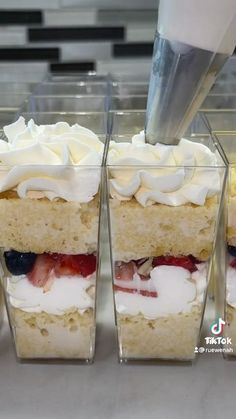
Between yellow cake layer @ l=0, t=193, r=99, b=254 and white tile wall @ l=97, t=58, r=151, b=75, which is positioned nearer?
yellow cake layer @ l=0, t=193, r=99, b=254

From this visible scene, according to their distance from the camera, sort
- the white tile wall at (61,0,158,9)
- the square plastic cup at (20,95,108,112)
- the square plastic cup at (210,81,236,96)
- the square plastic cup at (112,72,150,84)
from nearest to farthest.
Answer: the square plastic cup at (20,95,108,112) < the square plastic cup at (210,81,236,96) < the square plastic cup at (112,72,150,84) < the white tile wall at (61,0,158,9)

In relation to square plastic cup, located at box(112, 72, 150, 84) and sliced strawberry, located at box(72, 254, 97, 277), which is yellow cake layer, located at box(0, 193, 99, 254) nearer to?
sliced strawberry, located at box(72, 254, 97, 277)

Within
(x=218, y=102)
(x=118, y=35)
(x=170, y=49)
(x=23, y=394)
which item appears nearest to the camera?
(x=170, y=49)

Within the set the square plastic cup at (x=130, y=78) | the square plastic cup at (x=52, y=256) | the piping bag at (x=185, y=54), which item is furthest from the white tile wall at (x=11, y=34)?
the piping bag at (x=185, y=54)

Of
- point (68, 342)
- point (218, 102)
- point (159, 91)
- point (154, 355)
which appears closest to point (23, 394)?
point (68, 342)

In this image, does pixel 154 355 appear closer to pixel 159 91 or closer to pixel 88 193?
pixel 88 193

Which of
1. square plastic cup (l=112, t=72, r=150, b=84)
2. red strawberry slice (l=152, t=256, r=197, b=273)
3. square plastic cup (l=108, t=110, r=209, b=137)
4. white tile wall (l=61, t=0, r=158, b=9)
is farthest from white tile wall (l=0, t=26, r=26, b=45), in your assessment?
red strawberry slice (l=152, t=256, r=197, b=273)
